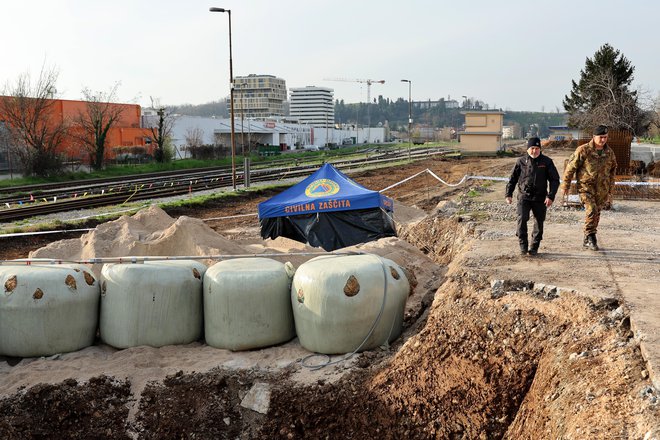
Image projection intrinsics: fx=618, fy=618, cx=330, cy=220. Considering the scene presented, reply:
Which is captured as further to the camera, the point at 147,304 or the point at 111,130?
the point at 111,130

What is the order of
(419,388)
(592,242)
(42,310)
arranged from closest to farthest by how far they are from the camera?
(419,388)
(42,310)
(592,242)

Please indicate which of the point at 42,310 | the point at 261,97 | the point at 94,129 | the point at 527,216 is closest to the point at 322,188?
the point at 527,216

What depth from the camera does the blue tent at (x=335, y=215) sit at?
43.2 ft

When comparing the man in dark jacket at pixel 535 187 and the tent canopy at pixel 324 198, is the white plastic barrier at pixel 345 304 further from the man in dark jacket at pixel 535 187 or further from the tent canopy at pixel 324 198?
the tent canopy at pixel 324 198

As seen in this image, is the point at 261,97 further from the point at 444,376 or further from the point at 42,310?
the point at 444,376

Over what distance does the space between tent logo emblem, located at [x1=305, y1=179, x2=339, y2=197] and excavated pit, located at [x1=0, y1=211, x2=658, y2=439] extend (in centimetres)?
636

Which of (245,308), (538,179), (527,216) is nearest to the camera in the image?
(245,308)

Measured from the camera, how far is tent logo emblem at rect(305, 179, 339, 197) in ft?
44.3

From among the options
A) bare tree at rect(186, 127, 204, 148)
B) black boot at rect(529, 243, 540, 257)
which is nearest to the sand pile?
black boot at rect(529, 243, 540, 257)

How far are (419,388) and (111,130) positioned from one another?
177 feet

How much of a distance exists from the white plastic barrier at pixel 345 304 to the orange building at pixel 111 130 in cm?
3933

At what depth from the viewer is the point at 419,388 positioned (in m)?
6.14

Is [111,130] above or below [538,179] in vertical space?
above

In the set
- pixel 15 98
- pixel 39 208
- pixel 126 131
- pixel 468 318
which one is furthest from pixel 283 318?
pixel 126 131
